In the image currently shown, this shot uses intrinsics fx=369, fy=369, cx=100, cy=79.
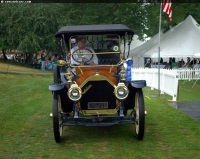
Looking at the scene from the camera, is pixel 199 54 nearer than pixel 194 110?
No

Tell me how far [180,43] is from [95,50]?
17786mm

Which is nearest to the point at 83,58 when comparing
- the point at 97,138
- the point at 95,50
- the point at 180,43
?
the point at 95,50

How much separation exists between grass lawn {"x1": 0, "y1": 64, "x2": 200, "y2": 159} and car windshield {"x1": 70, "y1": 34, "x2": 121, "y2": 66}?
1597mm

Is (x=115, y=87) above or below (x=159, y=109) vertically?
above

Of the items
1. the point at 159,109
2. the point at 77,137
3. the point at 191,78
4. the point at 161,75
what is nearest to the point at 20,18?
the point at 191,78

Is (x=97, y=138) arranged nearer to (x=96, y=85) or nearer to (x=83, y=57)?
(x=96, y=85)

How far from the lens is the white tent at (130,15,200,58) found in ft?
78.9

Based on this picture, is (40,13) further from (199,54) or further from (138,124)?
(138,124)

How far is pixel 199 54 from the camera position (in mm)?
22766

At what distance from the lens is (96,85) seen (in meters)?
7.40

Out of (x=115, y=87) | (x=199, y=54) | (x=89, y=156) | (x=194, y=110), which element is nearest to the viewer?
(x=89, y=156)

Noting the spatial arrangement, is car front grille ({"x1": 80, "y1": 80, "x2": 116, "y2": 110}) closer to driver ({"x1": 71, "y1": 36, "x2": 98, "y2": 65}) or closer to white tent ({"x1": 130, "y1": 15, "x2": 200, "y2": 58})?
driver ({"x1": 71, "y1": 36, "x2": 98, "y2": 65})

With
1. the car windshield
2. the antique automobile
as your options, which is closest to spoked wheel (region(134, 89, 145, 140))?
the antique automobile

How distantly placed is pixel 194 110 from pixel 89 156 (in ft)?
19.1
